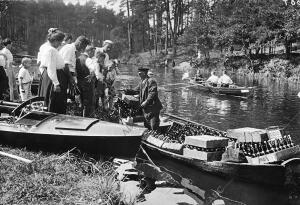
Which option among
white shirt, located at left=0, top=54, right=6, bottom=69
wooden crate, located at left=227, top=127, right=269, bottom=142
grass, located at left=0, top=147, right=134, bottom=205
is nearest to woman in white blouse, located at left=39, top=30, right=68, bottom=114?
grass, located at left=0, top=147, right=134, bottom=205

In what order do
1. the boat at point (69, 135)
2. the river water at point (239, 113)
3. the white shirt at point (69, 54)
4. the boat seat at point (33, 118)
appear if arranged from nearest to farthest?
the river water at point (239, 113), the boat at point (69, 135), the boat seat at point (33, 118), the white shirt at point (69, 54)

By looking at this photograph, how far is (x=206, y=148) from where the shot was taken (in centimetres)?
793

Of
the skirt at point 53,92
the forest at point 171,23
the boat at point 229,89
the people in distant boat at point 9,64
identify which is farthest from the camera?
the forest at point 171,23

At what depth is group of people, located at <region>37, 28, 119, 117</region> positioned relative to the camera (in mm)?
8375

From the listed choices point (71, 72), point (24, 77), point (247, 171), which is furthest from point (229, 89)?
point (247, 171)

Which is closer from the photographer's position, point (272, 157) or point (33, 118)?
point (272, 157)

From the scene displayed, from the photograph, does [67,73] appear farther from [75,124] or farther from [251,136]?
[251,136]

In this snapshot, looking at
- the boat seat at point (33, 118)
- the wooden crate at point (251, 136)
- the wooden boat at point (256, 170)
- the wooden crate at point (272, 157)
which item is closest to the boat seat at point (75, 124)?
the boat seat at point (33, 118)

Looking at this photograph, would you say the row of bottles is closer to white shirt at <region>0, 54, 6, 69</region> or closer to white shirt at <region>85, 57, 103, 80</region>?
white shirt at <region>85, 57, 103, 80</region>

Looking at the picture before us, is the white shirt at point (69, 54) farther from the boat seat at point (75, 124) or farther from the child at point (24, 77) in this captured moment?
the child at point (24, 77)

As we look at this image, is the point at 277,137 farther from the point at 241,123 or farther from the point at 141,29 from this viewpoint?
the point at 141,29

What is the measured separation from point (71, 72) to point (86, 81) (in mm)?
498

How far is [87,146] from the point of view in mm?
8086

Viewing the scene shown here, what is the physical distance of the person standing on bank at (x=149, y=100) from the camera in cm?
996
